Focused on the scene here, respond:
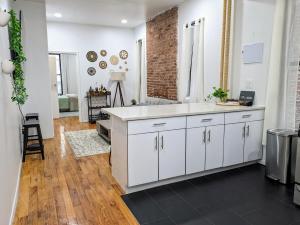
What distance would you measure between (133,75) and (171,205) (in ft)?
19.9

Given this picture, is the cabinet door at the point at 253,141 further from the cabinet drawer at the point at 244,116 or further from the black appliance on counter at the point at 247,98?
the black appliance on counter at the point at 247,98

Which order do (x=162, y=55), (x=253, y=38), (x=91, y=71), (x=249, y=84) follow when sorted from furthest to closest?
(x=91, y=71) → (x=162, y=55) → (x=249, y=84) → (x=253, y=38)

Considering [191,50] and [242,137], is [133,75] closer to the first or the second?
[191,50]

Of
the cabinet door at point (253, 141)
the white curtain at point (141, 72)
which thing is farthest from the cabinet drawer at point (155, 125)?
the white curtain at point (141, 72)

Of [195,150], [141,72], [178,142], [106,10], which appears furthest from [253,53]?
[141,72]

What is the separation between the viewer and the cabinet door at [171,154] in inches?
110

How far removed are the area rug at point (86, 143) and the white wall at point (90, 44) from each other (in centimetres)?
188

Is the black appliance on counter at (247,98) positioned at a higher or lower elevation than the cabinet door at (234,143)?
higher

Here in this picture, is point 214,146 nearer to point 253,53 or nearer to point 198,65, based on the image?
point 253,53

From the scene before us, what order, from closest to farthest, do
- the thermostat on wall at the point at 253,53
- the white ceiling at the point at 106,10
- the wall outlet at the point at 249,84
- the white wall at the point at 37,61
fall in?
the thermostat on wall at the point at 253,53 < the wall outlet at the point at 249,84 < the white wall at the point at 37,61 < the white ceiling at the point at 106,10

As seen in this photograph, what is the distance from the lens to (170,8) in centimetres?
566

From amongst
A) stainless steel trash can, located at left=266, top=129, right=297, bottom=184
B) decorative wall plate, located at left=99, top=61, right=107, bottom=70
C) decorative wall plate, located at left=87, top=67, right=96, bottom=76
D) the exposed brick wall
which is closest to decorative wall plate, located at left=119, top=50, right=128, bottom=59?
decorative wall plate, located at left=99, top=61, right=107, bottom=70

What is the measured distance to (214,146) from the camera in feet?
10.4

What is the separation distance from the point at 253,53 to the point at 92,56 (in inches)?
201
